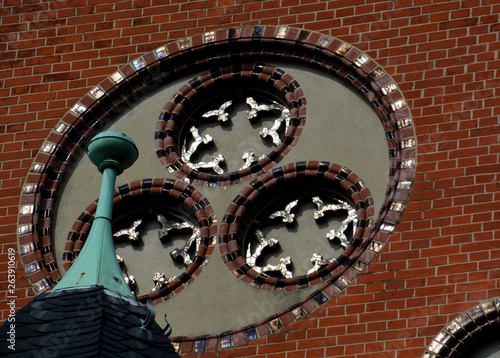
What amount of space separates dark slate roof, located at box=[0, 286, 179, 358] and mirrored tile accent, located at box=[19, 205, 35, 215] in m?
3.55

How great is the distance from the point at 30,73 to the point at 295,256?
3259mm

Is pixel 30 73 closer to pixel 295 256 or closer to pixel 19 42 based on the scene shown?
pixel 19 42

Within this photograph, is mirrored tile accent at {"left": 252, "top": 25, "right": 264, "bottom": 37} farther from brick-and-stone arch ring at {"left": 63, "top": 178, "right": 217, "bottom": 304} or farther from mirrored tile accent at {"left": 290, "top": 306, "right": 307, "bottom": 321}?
mirrored tile accent at {"left": 290, "top": 306, "right": 307, "bottom": 321}

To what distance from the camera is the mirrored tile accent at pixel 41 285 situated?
1919 cm

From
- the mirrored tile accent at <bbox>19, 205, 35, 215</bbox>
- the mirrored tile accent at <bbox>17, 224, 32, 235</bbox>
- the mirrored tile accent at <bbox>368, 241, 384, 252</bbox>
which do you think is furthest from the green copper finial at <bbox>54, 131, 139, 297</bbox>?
the mirrored tile accent at <bbox>19, 205, 35, 215</bbox>

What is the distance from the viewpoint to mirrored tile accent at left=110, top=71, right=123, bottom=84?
67.1 feet

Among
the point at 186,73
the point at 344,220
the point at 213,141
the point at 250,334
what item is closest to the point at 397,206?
the point at 344,220

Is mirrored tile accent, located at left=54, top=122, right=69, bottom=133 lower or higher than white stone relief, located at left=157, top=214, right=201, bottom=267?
higher

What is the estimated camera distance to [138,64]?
20500mm

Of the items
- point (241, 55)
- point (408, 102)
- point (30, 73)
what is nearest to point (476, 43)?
point (408, 102)

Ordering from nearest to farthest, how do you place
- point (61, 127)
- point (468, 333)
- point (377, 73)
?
point (468, 333) → point (377, 73) → point (61, 127)

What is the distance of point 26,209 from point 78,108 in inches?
42.9

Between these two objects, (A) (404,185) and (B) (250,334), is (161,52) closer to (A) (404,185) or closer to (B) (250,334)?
(A) (404,185)

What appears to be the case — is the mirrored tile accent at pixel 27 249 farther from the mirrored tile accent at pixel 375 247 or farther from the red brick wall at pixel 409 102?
the mirrored tile accent at pixel 375 247
